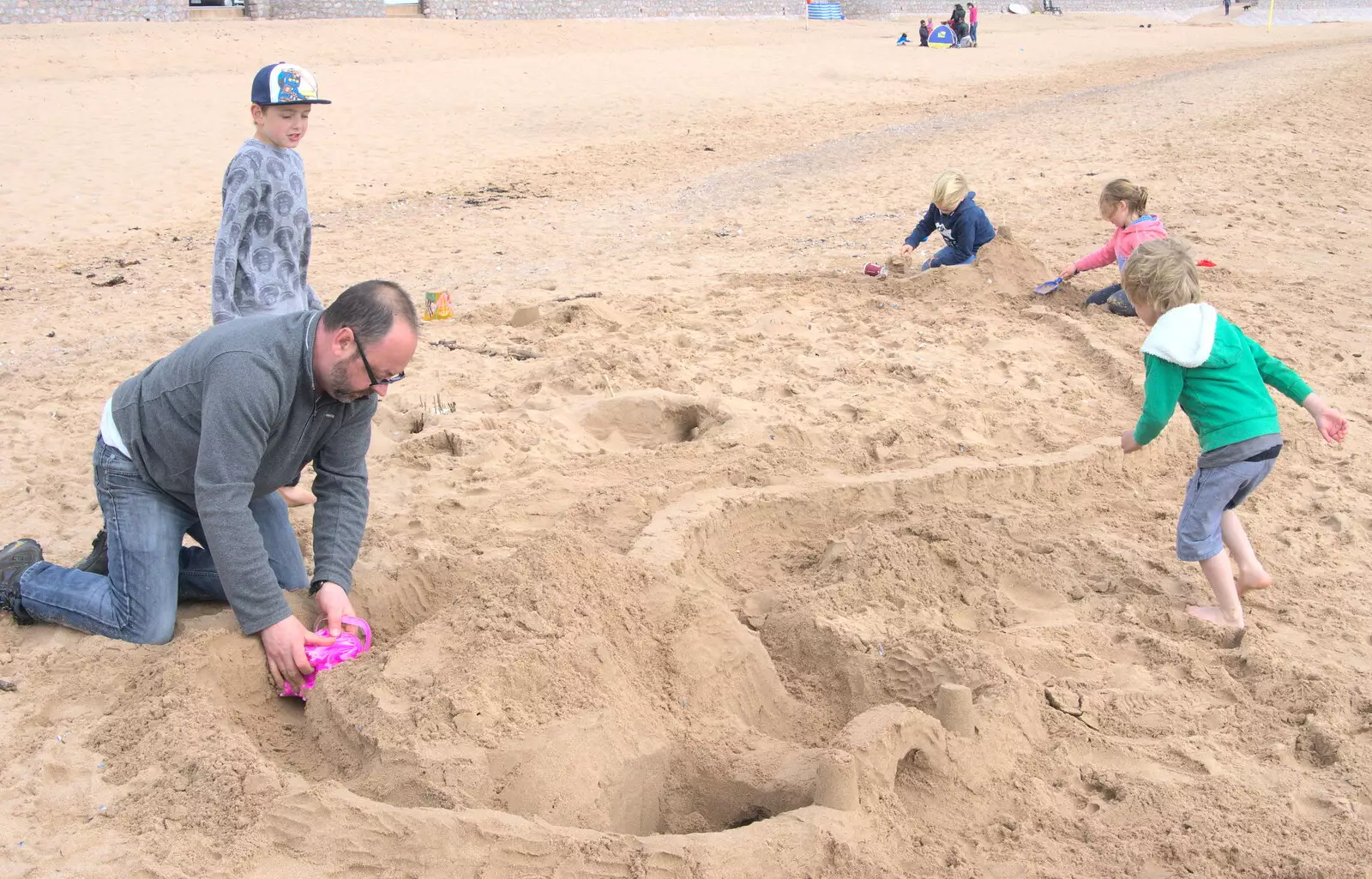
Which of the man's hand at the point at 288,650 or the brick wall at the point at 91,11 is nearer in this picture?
the man's hand at the point at 288,650

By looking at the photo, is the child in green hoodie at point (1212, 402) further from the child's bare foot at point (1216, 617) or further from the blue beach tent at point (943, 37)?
the blue beach tent at point (943, 37)

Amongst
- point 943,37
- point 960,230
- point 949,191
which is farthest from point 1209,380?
point 943,37

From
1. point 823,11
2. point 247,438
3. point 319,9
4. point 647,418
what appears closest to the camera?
point 247,438

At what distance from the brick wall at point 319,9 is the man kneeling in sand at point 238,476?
2289cm

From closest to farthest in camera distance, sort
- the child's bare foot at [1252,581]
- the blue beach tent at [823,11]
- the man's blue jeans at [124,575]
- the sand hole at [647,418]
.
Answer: the man's blue jeans at [124,575] < the child's bare foot at [1252,581] < the sand hole at [647,418] < the blue beach tent at [823,11]

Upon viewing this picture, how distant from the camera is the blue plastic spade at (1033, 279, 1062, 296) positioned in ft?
21.3

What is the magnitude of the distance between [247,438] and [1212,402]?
2.90 meters

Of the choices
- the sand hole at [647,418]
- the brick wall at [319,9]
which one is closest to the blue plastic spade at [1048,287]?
the sand hole at [647,418]

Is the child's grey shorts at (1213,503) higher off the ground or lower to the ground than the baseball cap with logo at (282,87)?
lower

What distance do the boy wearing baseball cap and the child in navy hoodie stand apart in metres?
4.13

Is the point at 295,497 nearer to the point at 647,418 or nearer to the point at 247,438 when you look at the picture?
the point at 247,438

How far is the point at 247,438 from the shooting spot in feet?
9.30

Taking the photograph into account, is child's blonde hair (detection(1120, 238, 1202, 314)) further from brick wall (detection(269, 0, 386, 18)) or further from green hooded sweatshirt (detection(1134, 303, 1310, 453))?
brick wall (detection(269, 0, 386, 18))

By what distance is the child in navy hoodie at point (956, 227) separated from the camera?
265 inches
